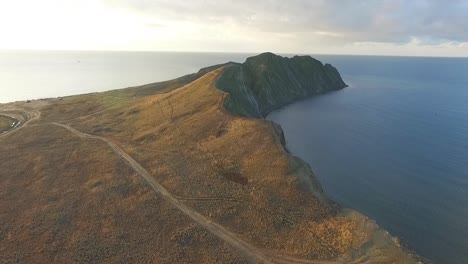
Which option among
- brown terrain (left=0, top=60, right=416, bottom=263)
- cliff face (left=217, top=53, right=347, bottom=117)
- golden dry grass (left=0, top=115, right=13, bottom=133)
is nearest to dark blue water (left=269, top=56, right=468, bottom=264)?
cliff face (left=217, top=53, right=347, bottom=117)

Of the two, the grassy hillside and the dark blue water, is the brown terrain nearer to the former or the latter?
the grassy hillside

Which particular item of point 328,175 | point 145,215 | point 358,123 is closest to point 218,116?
point 328,175

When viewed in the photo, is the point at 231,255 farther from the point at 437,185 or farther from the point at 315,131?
the point at 315,131

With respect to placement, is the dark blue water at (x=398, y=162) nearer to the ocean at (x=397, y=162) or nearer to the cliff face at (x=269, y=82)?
the ocean at (x=397, y=162)

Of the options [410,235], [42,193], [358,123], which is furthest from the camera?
[358,123]

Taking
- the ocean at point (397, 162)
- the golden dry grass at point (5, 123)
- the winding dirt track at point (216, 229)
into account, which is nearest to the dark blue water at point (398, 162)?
the ocean at point (397, 162)

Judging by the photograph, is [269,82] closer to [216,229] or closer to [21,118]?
[21,118]

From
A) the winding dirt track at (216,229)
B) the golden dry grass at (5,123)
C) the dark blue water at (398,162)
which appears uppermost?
the golden dry grass at (5,123)
